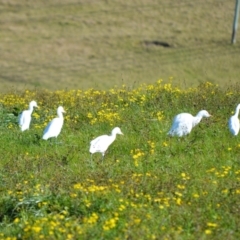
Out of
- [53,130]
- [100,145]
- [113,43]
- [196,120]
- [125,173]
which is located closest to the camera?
[125,173]

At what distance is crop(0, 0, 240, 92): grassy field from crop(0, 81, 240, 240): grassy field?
9.12m

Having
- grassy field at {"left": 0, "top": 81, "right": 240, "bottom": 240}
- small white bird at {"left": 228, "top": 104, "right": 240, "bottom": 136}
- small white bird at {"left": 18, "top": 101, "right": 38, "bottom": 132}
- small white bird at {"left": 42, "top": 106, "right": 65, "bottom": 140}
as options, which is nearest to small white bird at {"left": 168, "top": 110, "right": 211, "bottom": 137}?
grassy field at {"left": 0, "top": 81, "right": 240, "bottom": 240}

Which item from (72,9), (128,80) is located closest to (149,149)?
(128,80)

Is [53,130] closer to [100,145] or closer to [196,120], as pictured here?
[100,145]

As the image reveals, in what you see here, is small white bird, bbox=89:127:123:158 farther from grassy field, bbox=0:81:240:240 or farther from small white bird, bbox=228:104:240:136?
small white bird, bbox=228:104:240:136

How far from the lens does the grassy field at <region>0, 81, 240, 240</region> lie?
748 cm

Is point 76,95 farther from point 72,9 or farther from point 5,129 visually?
point 72,9

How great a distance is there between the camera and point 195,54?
2609cm

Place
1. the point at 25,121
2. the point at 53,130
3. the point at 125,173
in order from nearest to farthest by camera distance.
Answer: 1. the point at 125,173
2. the point at 53,130
3. the point at 25,121

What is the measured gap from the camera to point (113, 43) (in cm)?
2694

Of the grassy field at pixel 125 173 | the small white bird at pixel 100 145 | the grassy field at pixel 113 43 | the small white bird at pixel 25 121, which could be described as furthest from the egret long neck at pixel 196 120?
the grassy field at pixel 113 43

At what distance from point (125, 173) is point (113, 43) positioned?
1780cm

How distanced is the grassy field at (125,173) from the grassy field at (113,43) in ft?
29.9

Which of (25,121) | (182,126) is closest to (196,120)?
(182,126)
